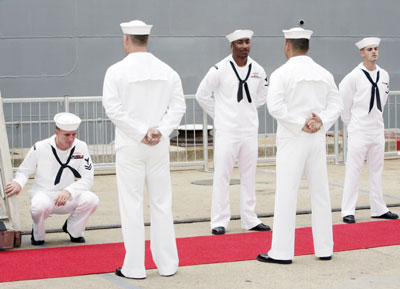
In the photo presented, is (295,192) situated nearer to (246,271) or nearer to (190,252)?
(246,271)

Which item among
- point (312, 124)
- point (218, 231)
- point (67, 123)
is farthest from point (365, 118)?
point (67, 123)

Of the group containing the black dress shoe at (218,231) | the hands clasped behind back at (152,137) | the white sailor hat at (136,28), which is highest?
the white sailor hat at (136,28)

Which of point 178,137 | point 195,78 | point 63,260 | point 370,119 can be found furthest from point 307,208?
point 195,78

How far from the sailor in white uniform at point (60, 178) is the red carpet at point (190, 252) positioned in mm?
307

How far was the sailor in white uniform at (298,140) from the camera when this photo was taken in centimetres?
603

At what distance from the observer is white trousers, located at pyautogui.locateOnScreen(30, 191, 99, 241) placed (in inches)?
265

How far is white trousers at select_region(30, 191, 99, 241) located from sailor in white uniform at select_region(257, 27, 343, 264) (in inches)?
67.1

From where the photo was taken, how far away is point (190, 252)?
6.48 m

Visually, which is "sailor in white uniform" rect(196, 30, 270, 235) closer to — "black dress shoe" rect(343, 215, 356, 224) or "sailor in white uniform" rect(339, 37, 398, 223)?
"black dress shoe" rect(343, 215, 356, 224)

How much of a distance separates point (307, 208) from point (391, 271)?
3.26 m

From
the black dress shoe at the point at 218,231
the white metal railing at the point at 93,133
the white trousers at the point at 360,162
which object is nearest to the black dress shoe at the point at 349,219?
the white trousers at the point at 360,162

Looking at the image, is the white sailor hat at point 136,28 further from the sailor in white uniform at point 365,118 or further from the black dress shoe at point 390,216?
the black dress shoe at point 390,216

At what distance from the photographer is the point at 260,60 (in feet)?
55.1

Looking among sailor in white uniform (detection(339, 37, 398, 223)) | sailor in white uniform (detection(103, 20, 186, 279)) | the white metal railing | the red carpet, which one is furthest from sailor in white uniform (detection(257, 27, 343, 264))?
the white metal railing
